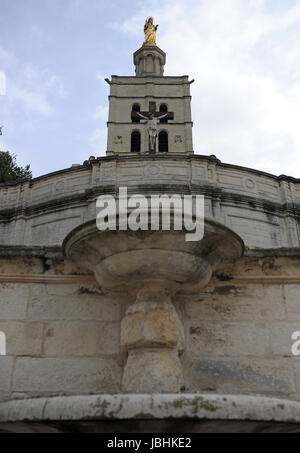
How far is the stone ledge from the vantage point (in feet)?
7.18

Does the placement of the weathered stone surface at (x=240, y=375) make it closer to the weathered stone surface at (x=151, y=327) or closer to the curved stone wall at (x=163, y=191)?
the weathered stone surface at (x=151, y=327)

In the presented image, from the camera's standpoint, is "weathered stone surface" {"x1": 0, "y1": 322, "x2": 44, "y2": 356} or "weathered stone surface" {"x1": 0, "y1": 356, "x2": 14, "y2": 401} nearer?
"weathered stone surface" {"x1": 0, "y1": 356, "x2": 14, "y2": 401}

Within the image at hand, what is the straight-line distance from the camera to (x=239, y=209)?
19312mm

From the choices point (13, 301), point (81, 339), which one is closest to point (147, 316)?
point (81, 339)

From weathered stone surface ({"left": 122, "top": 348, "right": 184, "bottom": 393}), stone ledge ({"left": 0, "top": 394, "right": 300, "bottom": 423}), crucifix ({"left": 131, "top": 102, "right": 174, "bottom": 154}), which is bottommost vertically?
stone ledge ({"left": 0, "top": 394, "right": 300, "bottom": 423})

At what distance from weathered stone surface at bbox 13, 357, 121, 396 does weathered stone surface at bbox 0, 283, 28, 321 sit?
0.35 m

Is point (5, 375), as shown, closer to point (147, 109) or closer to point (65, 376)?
point (65, 376)

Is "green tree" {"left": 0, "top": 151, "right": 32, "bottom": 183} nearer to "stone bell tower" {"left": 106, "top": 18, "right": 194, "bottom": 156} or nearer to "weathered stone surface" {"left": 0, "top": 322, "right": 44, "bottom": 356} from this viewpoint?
"stone bell tower" {"left": 106, "top": 18, "right": 194, "bottom": 156}

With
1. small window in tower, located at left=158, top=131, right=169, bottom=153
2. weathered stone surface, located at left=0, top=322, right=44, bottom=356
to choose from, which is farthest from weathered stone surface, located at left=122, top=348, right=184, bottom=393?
small window in tower, located at left=158, top=131, right=169, bottom=153

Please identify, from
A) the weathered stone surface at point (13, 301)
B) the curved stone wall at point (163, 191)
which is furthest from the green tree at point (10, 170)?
the weathered stone surface at point (13, 301)

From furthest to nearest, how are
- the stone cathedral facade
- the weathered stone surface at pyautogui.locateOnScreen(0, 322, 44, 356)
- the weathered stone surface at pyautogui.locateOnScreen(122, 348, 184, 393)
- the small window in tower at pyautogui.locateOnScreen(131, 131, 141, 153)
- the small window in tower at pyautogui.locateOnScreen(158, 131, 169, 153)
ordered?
the small window in tower at pyautogui.locateOnScreen(158, 131, 169, 153) < the small window in tower at pyautogui.locateOnScreen(131, 131, 141, 153) < the weathered stone surface at pyautogui.locateOnScreen(0, 322, 44, 356) < the stone cathedral facade < the weathered stone surface at pyautogui.locateOnScreen(122, 348, 184, 393)

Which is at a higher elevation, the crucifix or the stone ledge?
the crucifix

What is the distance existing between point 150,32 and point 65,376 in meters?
50.5
